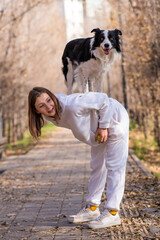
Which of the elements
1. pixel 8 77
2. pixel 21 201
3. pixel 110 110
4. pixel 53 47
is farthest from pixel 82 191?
pixel 53 47

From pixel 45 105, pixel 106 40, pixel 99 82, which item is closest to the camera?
pixel 45 105

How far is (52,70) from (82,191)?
67.4 ft

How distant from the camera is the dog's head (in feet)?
14.5

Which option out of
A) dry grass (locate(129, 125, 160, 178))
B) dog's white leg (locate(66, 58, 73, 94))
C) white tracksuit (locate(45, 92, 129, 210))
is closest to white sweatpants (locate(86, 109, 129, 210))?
white tracksuit (locate(45, 92, 129, 210))

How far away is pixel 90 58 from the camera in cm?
468

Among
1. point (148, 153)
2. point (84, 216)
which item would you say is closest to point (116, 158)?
point (84, 216)

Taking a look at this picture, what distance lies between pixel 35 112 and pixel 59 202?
2298 millimetres

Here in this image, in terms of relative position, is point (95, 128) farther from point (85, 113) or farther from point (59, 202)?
point (59, 202)

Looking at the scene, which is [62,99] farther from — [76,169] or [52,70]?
[52,70]

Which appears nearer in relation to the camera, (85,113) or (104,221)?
(85,113)

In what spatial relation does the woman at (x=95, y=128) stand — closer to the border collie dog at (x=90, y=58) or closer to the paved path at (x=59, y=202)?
the paved path at (x=59, y=202)

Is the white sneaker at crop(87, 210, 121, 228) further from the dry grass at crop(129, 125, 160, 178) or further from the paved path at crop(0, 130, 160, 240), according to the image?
the dry grass at crop(129, 125, 160, 178)

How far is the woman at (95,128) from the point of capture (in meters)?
4.21

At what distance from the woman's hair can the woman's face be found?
0.03m
